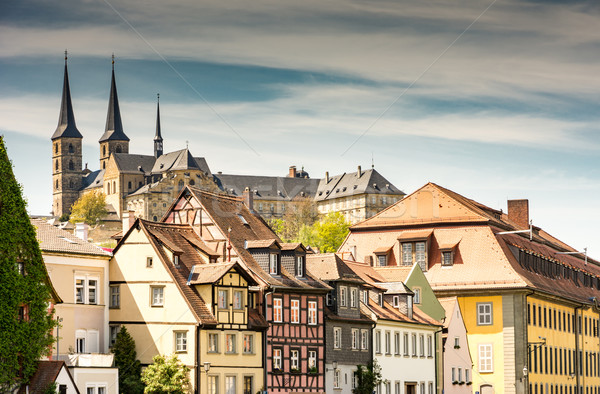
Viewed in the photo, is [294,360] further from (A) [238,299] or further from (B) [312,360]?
(A) [238,299]

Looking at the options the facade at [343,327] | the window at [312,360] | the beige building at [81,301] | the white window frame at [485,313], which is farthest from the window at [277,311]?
the white window frame at [485,313]

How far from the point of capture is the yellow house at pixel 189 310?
57188 mm

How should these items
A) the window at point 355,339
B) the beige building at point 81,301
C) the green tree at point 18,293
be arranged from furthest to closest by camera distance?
the window at point 355,339 → the beige building at point 81,301 → the green tree at point 18,293

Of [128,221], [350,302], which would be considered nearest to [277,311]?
[350,302]

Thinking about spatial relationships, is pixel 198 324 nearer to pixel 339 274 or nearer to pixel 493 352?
pixel 339 274

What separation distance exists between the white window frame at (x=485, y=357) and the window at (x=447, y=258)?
635 centimetres

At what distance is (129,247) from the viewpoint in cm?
5984

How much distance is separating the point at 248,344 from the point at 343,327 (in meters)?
7.04

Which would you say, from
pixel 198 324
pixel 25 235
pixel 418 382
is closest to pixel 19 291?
pixel 25 235

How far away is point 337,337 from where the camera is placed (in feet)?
211

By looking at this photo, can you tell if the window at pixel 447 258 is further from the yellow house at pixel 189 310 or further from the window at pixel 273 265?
the yellow house at pixel 189 310

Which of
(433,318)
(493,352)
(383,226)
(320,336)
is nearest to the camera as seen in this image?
(320,336)

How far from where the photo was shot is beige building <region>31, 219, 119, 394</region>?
53.9m

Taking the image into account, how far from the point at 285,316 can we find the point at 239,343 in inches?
152
